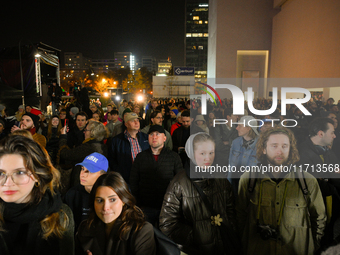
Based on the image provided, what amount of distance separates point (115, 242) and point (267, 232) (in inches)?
58.8

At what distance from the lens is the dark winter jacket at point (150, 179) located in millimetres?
3652

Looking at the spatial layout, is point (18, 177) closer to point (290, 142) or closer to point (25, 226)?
point (25, 226)

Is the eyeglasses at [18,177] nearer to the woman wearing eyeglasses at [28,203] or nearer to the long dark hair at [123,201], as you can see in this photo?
the woman wearing eyeglasses at [28,203]

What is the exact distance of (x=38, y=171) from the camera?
5.61 ft

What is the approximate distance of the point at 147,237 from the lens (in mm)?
1875

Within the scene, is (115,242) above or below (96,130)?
below

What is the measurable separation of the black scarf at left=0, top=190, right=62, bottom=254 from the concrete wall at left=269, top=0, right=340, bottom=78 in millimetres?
17587

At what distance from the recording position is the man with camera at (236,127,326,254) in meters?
2.40

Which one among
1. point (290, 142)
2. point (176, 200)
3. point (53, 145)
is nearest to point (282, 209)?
point (290, 142)

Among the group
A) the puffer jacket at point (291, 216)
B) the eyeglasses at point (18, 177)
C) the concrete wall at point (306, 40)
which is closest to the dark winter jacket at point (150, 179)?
the puffer jacket at point (291, 216)

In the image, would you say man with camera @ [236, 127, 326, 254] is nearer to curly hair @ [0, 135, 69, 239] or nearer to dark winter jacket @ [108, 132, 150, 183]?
curly hair @ [0, 135, 69, 239]

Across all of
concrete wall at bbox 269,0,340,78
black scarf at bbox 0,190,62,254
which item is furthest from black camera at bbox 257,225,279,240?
concrete wall at bbox 269,0,340,78

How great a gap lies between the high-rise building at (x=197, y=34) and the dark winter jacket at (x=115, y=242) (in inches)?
5453

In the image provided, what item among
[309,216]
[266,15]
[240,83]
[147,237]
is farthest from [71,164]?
[266,15]
